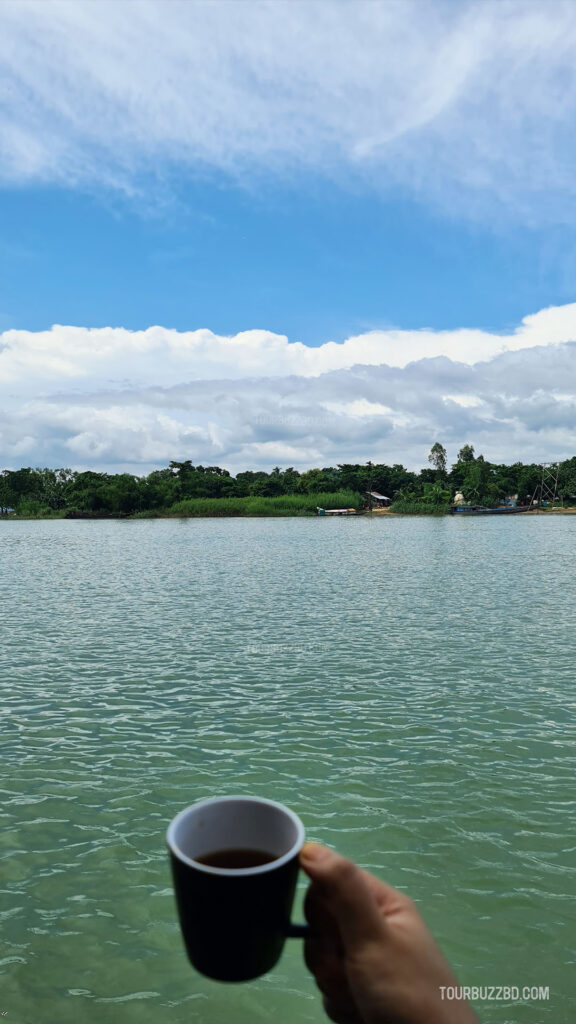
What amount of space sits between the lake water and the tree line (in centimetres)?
11030

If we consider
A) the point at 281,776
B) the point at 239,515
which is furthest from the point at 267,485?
the point at 281,776

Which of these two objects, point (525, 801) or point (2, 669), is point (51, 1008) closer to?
point (525, 801)

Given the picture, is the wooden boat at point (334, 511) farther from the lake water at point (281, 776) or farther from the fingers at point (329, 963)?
the fingers at point (329, 963)

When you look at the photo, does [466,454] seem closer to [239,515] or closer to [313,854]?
[239,515]

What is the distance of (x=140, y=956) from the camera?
181 inches

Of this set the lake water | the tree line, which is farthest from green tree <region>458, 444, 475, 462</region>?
the lake water

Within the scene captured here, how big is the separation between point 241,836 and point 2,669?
40.3ft

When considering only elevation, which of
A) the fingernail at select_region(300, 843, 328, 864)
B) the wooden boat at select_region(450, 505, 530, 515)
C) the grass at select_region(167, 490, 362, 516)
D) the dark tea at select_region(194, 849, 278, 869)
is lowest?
the dark tea at select_region(194, 849, 278, 869)

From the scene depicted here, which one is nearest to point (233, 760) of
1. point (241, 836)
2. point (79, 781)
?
point (79, 781)

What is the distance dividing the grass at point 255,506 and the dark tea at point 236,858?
4667 inches

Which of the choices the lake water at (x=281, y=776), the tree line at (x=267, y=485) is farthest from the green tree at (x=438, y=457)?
the lake water at (x=281, y=776)

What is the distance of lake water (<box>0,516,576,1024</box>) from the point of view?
4.43m

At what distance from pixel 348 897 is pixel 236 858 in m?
0.51

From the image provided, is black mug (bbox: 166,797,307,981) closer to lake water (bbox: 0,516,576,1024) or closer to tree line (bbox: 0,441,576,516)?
lake water (bbox: 0,516,576,1024)
